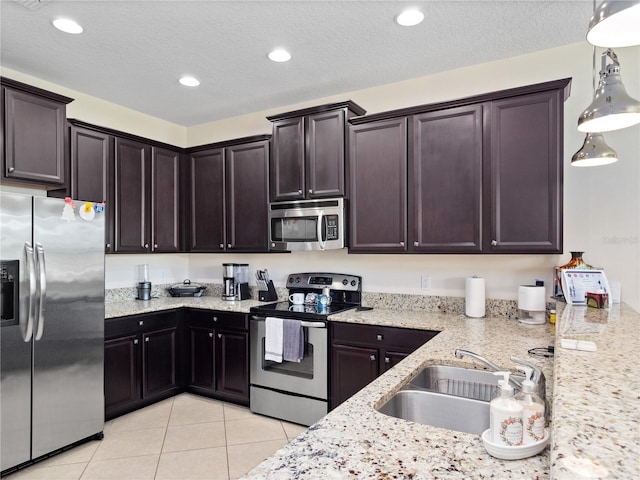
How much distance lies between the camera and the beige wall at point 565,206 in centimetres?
274

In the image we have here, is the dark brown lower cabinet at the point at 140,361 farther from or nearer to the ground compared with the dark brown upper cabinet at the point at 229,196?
nearer to the ground

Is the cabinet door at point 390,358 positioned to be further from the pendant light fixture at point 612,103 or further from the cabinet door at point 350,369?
the pendant light fixture at point 612,103

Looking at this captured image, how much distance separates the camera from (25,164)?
2938 mm

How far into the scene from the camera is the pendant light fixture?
1.56 m

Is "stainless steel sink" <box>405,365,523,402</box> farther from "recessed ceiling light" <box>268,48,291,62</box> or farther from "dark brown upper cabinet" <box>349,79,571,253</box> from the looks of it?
"recessed ceiling light" <box>268,48,291,62</box>

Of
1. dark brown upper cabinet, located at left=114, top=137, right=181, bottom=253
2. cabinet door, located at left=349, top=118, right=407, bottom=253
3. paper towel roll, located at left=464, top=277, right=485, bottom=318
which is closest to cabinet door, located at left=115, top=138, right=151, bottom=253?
dark brown upper cabinet, located at left=114, top=137, right=181, bottom=253

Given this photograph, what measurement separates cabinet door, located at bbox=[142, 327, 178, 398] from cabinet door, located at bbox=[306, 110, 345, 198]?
1.84 metres

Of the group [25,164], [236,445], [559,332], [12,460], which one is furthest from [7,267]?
[559,332]

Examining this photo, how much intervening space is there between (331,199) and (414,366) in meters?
1.91

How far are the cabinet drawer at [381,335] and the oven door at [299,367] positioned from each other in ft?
0.47

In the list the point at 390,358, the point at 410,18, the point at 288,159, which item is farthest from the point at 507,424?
the point at 288,159

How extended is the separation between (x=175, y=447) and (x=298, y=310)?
4.34ft

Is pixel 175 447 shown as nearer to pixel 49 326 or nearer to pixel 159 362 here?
pixel 159 362

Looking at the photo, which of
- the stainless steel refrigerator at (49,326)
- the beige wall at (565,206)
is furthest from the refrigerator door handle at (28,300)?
the beige wall at (565,206)
